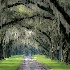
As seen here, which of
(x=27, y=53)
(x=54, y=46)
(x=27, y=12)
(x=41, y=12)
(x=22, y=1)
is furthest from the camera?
(x=27, y=53)

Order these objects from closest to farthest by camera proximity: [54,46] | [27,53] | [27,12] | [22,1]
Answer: [22,1], [27,12], [54,46], [27,53]

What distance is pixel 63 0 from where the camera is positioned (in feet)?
108

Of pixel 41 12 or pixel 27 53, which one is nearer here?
pixel 41 12

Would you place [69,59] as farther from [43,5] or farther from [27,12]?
[43,5]

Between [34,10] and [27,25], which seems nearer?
[34,10]

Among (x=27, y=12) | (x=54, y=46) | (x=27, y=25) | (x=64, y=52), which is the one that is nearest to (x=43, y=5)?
(x=27, y=12)

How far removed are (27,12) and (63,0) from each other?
41.9 ft

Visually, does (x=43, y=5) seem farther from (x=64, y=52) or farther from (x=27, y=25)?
(x=27, y=25)

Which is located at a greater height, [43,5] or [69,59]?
[43,5]

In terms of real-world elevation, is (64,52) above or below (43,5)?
below

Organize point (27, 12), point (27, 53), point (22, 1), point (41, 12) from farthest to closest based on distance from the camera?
1. point (27, 53)
2. point (27, 12)
3. point (41, 12)
4. point (22, 1)

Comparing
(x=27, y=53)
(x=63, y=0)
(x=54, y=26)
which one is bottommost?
(x=27, y=53)

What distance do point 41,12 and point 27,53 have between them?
155 meters

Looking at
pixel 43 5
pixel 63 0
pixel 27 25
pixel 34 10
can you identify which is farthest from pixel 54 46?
pixel 63 0
